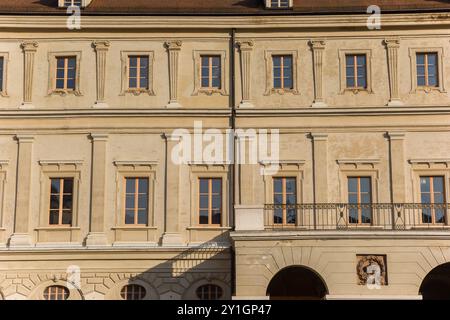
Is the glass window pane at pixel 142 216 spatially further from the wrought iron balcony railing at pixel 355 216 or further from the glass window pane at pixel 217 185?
the wrought iron balcony railing at pixel 355 216

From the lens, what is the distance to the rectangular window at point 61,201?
115 ft

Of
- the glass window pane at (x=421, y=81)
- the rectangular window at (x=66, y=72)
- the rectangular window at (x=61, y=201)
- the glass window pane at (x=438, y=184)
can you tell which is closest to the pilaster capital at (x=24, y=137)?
the rectangular window at (x=61, y=201)

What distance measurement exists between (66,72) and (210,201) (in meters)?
7.57

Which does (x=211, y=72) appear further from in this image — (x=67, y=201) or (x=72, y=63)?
(x=67, y=201)

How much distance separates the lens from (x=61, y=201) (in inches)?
1383

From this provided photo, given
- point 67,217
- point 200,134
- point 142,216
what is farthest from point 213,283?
point 67,217

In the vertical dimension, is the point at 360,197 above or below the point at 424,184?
below

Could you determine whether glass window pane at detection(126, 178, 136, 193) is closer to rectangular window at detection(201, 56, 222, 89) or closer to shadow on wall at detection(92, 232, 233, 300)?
shadow on wall at detection(92, 232, 233, 300)

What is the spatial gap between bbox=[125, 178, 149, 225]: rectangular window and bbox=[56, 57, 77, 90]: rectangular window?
4.42 m

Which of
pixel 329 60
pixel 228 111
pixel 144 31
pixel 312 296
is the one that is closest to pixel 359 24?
pixel 329 60

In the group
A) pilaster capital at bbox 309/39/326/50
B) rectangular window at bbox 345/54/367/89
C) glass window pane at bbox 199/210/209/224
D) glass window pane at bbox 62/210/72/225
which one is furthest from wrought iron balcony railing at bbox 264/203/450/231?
glass window pane at bbox 62/210/72/225

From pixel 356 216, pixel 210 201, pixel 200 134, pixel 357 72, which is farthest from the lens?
pixel 357 72

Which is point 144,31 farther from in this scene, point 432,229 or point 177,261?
point 432,229

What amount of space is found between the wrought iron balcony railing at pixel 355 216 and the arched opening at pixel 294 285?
2.20 metres
